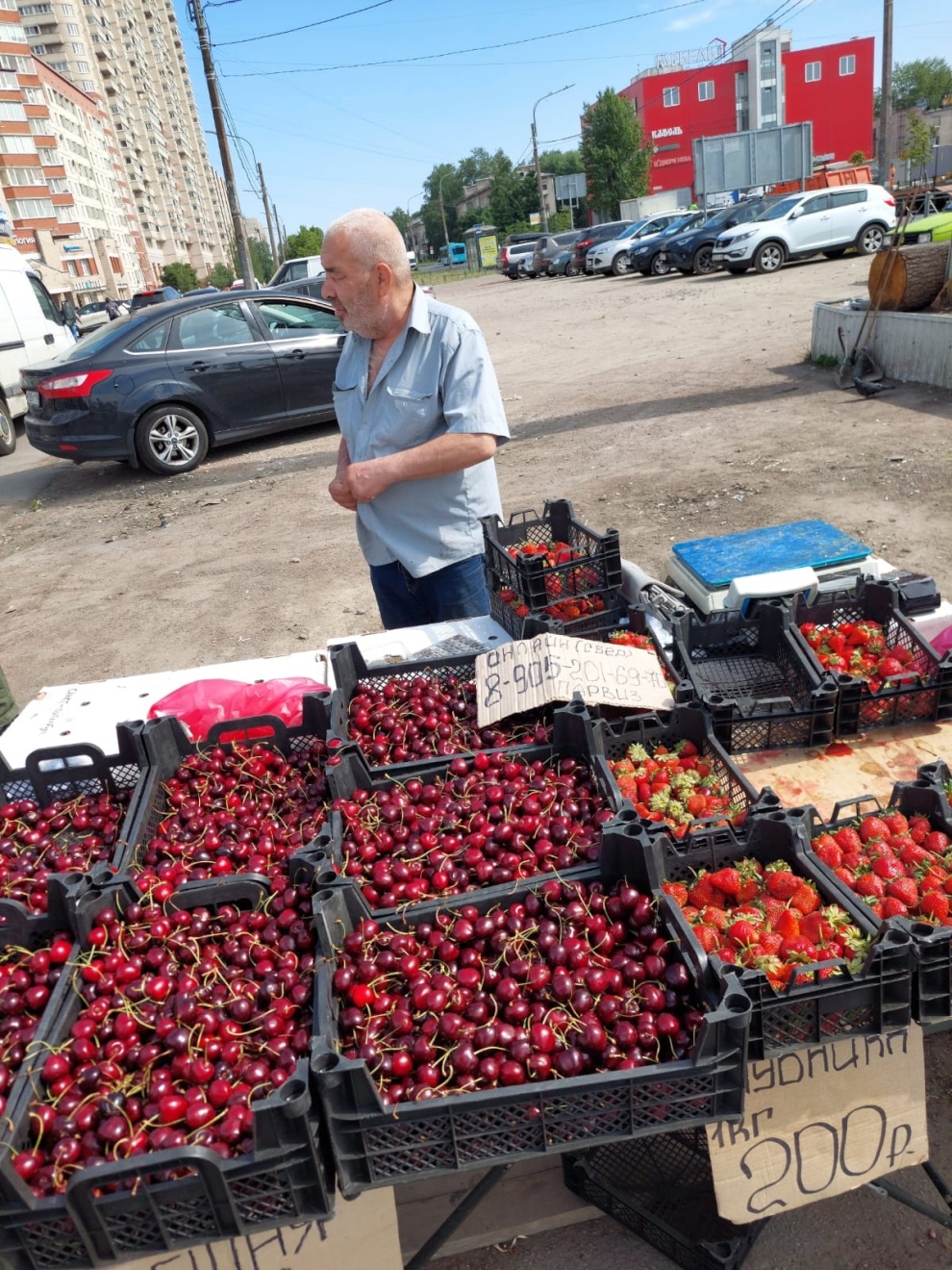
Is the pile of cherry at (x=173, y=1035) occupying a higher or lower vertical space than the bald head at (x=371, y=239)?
lower

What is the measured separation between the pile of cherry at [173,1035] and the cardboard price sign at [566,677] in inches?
35.1

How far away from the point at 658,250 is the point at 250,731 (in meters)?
25.2

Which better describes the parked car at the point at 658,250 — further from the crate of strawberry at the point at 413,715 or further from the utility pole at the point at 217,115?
the crate of strawberry at the point at 413,715

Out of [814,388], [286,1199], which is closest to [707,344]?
[814,388]

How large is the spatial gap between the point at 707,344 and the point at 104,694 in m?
12.3

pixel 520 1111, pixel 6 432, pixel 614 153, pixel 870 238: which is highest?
pixel 614 153

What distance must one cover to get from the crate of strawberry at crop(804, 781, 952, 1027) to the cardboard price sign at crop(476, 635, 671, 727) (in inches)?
24.9

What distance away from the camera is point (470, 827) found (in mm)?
2291

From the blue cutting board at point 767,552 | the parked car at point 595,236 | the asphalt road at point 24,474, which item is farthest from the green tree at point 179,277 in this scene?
the blue cutting board at point 767,552

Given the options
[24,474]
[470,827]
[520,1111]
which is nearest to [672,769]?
[470,827]

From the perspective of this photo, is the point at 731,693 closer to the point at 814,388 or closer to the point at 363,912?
the point at 363,912

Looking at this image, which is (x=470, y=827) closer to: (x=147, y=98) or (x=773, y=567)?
(x=773, y=567)

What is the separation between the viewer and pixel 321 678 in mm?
3434

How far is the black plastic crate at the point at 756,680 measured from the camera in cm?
263
